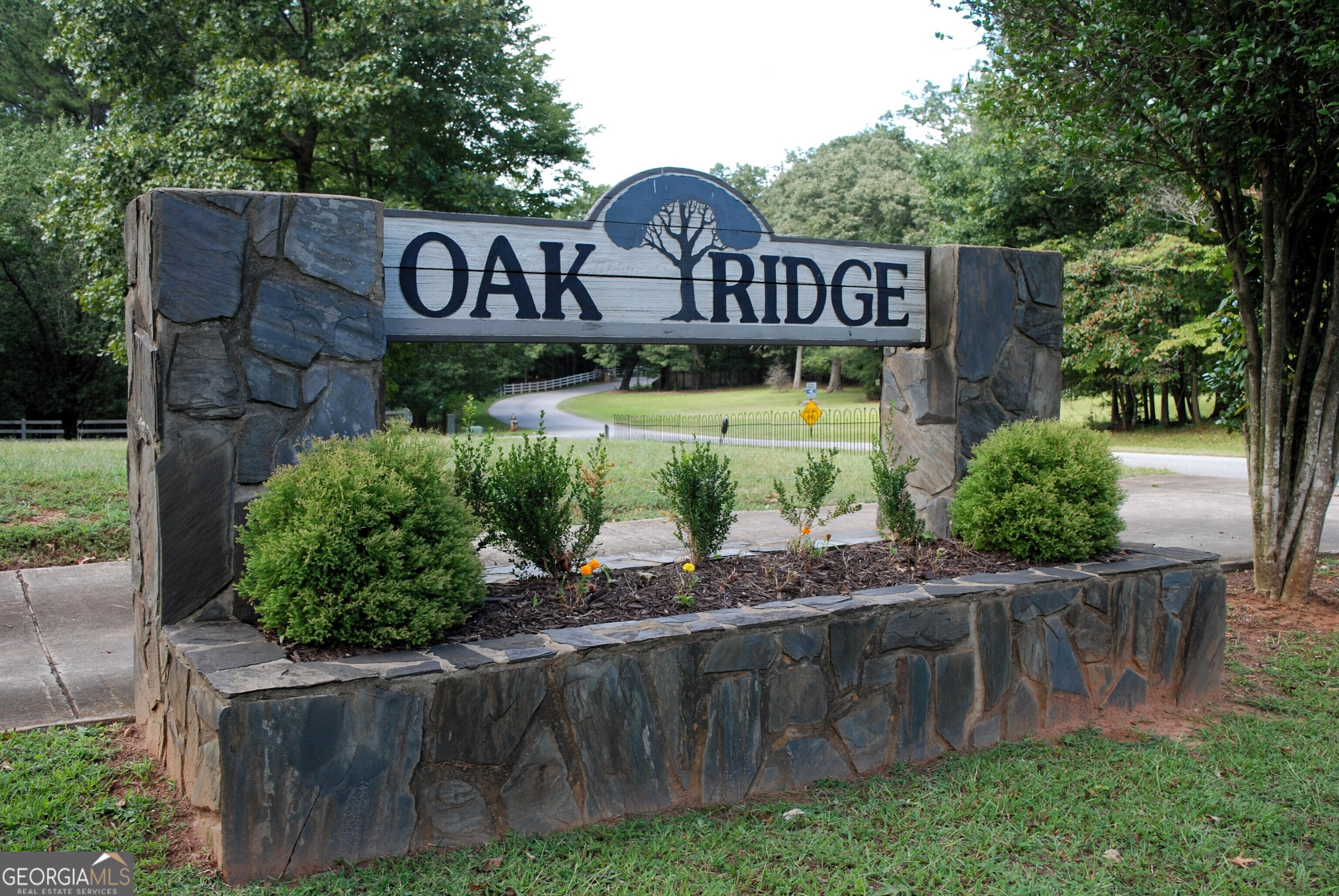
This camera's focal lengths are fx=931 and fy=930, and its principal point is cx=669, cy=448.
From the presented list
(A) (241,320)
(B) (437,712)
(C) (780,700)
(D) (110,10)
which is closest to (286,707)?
(B) (437,712)

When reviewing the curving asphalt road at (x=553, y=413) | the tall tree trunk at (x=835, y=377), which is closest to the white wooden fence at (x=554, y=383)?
the curving asphalt road at (x=553, y=413)

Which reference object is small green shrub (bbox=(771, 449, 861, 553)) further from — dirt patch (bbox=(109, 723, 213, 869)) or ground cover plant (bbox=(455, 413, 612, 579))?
dirt patch (bbox=(109, 723, 213, 869))

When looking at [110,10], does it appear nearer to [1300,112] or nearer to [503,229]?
[503,229]

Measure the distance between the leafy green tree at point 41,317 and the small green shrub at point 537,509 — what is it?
19788 millimetres

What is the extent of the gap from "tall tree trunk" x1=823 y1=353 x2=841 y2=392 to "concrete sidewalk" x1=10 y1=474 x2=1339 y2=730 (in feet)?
119

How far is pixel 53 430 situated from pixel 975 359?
28.0m

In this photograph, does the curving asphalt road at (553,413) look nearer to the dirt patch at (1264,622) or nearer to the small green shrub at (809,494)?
the small green shrub at (809,494)

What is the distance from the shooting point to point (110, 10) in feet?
43.5

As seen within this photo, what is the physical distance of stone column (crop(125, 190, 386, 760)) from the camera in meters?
3.24

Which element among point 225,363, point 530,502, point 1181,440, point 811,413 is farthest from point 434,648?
point 1181,440

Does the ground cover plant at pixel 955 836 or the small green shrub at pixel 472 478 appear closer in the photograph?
the ground cover plant at pixel 955 836

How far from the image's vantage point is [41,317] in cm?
2447

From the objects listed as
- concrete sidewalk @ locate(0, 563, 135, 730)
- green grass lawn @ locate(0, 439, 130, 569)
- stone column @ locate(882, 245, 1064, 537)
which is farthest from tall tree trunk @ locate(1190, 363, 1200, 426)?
concrete sidewalk @ locate(0, 563, 135, 730)

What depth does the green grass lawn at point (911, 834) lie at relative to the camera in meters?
2.74
